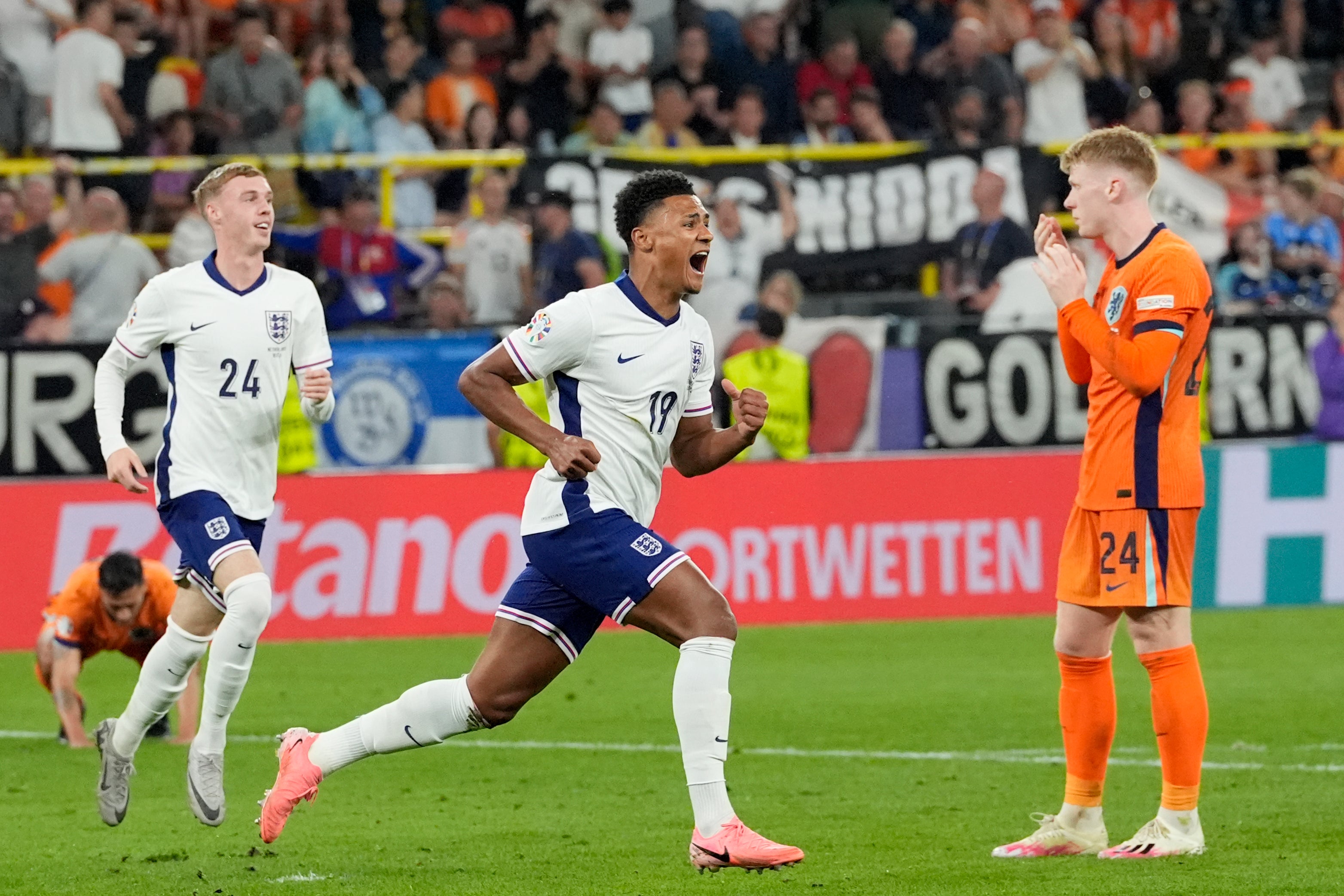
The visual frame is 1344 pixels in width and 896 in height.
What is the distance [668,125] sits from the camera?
19.2 metres

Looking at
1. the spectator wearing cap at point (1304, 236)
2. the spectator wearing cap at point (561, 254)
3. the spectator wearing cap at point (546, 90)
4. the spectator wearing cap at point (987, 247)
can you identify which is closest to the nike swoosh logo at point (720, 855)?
the spectator wearing cap at point (561, 254)

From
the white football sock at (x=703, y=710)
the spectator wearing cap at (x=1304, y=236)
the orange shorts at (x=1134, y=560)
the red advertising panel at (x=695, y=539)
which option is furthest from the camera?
the spectator wearing cap at (x=1304, y=236)

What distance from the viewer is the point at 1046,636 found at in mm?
14000

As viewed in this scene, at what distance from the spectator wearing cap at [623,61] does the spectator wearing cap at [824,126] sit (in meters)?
1.52

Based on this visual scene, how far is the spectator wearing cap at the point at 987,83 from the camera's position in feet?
65.2

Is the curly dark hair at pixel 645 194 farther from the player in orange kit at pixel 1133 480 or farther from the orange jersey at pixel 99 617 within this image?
the orange jersey at pixel 99 617

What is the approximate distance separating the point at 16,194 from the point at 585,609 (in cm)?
1179

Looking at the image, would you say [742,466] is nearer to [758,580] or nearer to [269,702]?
[758,580]

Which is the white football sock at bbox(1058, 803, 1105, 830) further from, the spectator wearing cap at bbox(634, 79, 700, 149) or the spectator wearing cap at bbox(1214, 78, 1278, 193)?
the spectator wearing cap at bbox(1214, 78, 1278, 193)

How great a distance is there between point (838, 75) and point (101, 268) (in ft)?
25.9

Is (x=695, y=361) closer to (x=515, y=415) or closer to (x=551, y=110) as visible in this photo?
(x=515, y=415)

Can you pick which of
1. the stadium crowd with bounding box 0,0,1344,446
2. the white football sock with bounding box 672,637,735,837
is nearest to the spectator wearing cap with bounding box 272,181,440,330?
the stadium crowd with bounding box 0,0,1344,446

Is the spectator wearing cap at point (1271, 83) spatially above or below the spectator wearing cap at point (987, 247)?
above

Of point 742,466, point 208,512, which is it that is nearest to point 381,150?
point 742,466
